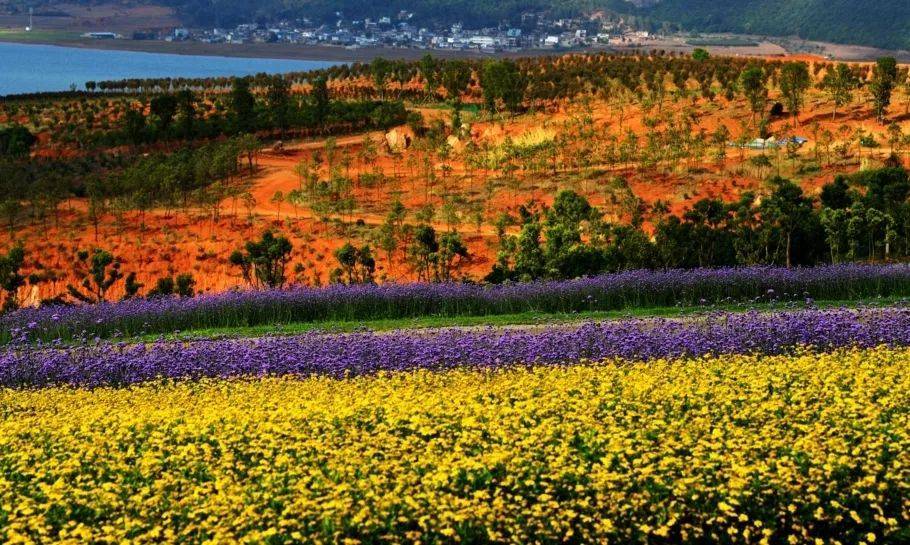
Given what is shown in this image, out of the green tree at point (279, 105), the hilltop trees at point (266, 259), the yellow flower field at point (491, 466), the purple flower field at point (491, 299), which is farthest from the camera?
the green tree at point (279, 105)

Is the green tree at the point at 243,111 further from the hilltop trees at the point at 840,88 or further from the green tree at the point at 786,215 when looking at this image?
the green tree at the point at 786,215

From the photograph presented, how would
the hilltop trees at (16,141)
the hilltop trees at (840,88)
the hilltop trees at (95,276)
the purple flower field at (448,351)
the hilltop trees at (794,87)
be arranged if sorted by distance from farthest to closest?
the hilltop trees at (16,141), the hilltop trees at (794,87), the hilltop trees at (840,88), the hilltop trees at (95,276), the purple flower field at (448,351)

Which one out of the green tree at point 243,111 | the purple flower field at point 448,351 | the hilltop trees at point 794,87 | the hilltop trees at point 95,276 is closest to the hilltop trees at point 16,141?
the green tree at point 243,111

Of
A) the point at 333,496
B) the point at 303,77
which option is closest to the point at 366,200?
the point at 333,496

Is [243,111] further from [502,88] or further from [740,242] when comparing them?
[740,242]

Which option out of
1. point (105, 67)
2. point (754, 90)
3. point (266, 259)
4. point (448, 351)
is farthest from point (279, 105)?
point (105, 67)

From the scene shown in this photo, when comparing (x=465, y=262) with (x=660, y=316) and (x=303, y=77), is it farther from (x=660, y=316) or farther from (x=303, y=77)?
(x=303, y=77)
